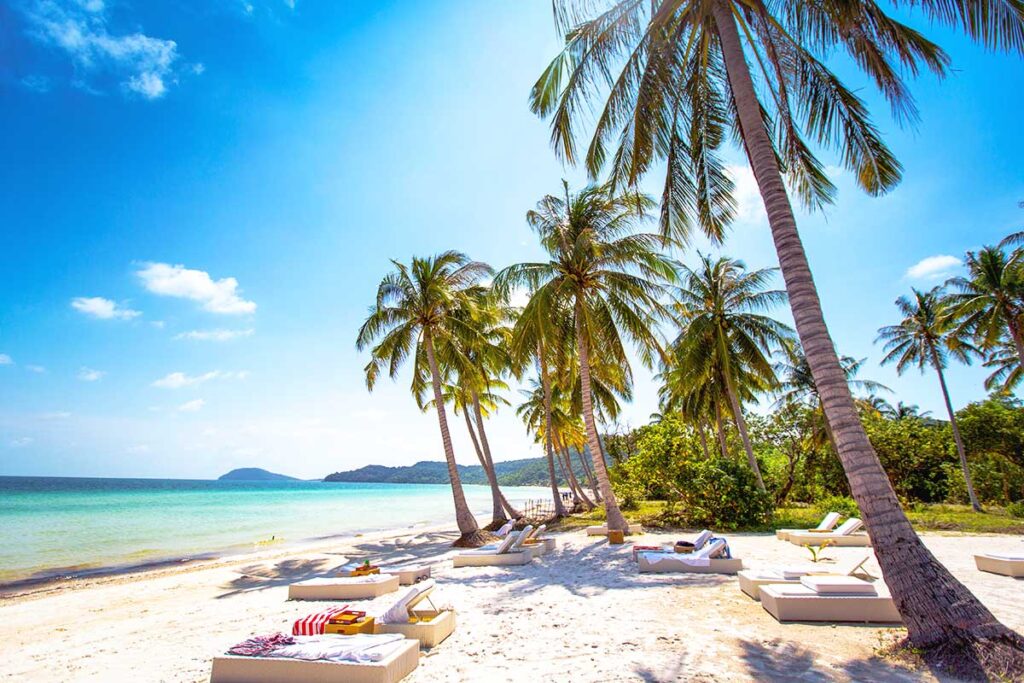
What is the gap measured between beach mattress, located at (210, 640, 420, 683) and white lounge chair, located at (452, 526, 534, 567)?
6.50 meters

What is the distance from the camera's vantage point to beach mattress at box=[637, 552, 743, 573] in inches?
342

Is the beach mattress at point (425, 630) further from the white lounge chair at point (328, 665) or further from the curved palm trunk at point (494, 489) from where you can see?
the curved palm trunk at point (494, 489)

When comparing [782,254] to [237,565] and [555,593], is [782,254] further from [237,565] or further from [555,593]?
[237,565]

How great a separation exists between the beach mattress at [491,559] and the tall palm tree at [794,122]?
309 inches

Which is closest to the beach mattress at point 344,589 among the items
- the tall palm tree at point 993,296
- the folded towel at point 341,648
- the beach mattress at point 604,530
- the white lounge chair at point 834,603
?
the folded towel at point 341,648

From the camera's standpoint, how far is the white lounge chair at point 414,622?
5844 millimetres

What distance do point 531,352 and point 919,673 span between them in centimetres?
1153

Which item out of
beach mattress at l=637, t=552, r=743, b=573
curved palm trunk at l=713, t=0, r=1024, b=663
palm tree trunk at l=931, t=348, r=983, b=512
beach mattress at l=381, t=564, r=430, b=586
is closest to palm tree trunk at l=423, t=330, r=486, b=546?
beach mattress at l=381, t=564, r=430, b=586

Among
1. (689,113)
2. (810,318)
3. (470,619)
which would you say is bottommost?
(470,619)

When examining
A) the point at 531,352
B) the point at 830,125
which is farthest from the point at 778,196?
the point at 531,352

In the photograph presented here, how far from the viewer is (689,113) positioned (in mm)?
8477

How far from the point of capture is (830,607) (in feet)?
19.1

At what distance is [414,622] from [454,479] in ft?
36.3

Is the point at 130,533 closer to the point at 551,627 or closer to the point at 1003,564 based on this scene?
the point at 551,627
